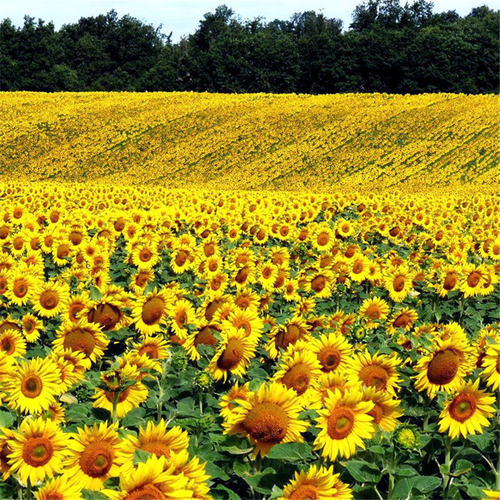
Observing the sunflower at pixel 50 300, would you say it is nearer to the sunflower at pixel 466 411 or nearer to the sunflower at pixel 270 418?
the sunflower at pixel 270 418

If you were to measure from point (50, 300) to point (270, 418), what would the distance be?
3273 millimetres

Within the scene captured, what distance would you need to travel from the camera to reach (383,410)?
117 inches

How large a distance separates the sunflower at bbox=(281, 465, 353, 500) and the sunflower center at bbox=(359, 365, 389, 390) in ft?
3.30

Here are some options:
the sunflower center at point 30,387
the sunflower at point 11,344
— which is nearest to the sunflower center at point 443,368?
the sunflower center at point 30,387

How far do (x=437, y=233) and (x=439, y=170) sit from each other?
2710 cm

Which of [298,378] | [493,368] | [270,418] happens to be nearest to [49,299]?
[298,378]

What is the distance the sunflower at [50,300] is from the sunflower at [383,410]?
10.6 ft

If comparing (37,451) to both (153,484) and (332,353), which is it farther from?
(332,353)

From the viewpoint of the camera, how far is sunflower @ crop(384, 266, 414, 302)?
6582 mm

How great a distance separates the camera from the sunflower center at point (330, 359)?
3518mm

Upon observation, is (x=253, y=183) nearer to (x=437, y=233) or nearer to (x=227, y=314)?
(x=437, y=233)

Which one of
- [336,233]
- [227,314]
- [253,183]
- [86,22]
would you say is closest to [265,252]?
[336,233]

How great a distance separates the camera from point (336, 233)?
33.2 feet

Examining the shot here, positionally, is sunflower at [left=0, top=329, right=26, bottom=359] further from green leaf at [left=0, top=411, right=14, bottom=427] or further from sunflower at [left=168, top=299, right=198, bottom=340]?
green leaf at [left=0, top=411, right=14, bottom=427]
